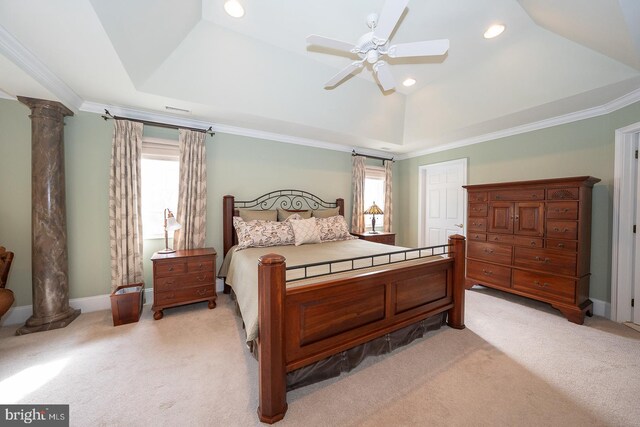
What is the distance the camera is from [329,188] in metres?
4.66

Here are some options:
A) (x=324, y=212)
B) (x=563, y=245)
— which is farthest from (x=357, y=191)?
(x=563, y=245)

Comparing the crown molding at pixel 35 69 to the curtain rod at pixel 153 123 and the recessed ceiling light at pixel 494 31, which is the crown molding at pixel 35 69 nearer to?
the curtain rod at pixel 153 123

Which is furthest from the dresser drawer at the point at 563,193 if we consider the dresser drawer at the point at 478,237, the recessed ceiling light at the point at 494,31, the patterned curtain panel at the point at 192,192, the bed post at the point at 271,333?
the patterned curtain panel at the point at 192,192

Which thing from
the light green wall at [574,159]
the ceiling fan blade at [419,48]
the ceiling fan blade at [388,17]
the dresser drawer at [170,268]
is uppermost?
the ceiling fan blade at [388,17]

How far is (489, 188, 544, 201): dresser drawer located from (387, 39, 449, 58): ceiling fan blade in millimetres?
2313

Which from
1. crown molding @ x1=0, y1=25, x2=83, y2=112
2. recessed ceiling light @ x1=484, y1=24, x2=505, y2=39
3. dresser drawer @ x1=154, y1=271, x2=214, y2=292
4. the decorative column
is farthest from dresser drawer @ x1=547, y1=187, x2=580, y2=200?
the decorative column

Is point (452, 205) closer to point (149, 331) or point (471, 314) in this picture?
point (471, 314)

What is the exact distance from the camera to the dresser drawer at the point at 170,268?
2773 mm

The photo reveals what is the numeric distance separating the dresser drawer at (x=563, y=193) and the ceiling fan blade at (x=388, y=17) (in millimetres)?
2793

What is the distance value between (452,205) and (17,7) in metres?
5.61

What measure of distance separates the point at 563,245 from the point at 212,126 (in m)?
4.95

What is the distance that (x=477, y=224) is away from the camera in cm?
364

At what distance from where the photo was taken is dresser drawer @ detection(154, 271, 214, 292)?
2.78 metres

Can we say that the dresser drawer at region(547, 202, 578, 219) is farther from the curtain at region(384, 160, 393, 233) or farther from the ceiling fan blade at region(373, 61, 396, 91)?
the curtain at region(384, 160, 393, 233)
